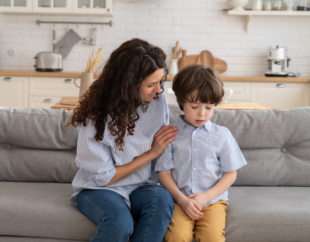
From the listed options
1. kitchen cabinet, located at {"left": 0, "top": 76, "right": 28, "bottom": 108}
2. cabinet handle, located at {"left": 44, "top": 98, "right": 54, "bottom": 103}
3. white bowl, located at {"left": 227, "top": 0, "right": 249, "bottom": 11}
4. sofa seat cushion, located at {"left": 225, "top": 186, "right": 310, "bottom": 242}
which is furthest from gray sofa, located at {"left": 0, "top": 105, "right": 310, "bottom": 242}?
white bowl, located at {"left": 227, "top": 0, "right": 249, "bottom": 11}

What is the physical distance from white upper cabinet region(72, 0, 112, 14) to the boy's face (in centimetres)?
322

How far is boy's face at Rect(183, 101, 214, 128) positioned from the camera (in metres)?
1.43

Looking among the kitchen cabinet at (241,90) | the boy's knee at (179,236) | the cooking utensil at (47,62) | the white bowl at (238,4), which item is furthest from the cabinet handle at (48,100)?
the boy's knee at (179,236)

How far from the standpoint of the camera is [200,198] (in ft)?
4.64

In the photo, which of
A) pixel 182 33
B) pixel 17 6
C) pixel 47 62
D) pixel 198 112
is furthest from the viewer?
pixel 182 33

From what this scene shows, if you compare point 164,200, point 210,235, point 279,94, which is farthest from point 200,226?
point 279,94

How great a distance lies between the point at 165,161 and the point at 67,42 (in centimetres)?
354

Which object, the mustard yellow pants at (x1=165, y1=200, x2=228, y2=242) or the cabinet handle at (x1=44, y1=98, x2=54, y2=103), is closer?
the mustard yellow pants at (x1=165, y1=200, x2=228, y2=242)

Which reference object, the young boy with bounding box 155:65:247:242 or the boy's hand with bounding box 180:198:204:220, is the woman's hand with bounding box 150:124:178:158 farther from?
the boy's hand with bounding box 180:198:204:220

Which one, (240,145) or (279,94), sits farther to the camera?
(279,94)

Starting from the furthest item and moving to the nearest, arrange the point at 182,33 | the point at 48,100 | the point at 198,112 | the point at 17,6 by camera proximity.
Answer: the point at 182,33
the point at 17,6
the point at 48,100
the point at 198,112

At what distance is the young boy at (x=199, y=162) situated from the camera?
54.6 inches

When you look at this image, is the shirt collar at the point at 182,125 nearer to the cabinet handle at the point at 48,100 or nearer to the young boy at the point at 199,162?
the young boy at the point at 199,162

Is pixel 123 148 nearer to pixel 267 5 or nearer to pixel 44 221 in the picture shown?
pixel 44 221
